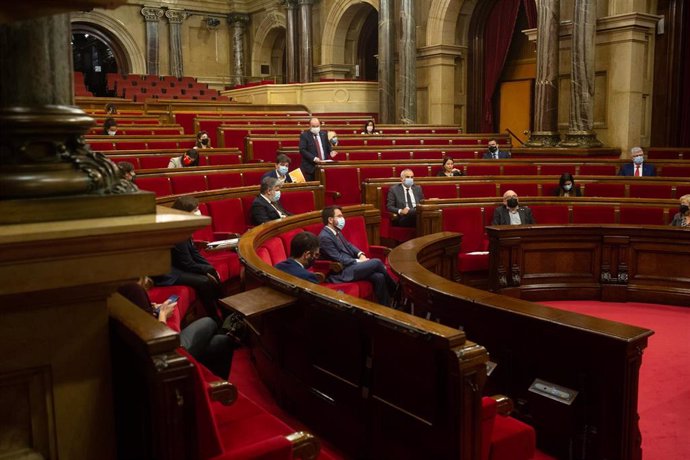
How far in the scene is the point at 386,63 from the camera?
14.7m

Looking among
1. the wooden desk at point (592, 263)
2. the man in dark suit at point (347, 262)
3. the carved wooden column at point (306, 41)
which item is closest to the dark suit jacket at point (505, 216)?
the wooden desk at point (592, 263)

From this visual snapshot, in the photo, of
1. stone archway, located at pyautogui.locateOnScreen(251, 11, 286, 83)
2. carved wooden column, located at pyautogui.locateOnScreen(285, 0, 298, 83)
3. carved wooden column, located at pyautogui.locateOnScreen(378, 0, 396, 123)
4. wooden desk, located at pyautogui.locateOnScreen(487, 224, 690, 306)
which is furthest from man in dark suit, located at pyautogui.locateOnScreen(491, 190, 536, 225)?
stone archway, located at pyautogui.locateOnScreen(251, 11, 286, 83)

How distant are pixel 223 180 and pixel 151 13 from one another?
14.6m

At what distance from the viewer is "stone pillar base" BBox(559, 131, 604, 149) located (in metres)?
10.4

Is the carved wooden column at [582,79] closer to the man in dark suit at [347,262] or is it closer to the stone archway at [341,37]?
the man in dark suit at [347,262]

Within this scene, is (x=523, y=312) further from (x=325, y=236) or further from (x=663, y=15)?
(x=663, y=15)

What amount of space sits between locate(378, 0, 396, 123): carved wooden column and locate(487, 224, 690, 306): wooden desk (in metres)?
9.24

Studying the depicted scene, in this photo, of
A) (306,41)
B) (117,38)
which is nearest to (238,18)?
(117,38)

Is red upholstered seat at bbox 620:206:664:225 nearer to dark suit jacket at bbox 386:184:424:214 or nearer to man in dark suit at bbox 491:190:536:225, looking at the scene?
man in dark suit at bbox 491:190:536:225

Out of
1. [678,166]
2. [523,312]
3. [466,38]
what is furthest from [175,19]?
[523,312]

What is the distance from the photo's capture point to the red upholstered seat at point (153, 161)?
793cm

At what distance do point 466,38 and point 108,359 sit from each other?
46.1 ft

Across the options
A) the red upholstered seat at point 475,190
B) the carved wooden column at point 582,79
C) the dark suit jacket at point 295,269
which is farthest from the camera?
the carved wooden column at point 582,79

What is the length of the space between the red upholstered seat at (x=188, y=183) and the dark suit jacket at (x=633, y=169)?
508 centimetres
